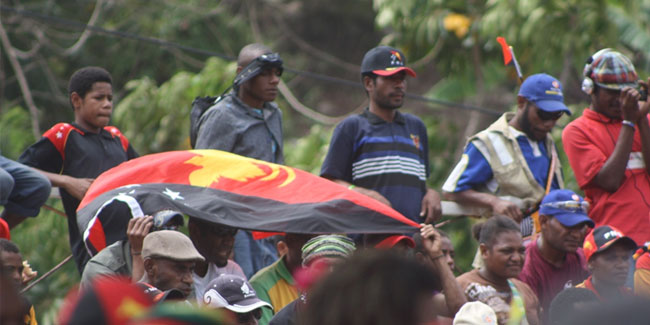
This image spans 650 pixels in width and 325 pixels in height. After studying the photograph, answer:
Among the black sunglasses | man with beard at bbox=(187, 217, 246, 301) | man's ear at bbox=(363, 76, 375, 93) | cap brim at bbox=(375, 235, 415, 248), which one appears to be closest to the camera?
man with beard at bbox=(187, 217, 246, 301)

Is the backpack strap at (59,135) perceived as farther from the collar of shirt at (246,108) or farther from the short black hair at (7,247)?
the short black hair at (7,247)

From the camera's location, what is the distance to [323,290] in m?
2.50

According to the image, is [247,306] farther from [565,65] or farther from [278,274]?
[565,65]

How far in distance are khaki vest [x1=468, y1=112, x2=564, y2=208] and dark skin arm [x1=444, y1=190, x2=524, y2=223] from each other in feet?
0.42

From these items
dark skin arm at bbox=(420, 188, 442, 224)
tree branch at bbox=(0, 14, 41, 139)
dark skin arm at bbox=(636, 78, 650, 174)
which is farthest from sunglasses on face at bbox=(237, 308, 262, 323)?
tree branch at bbox=(0, 14, 41, 139)

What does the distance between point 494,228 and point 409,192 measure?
68 cm

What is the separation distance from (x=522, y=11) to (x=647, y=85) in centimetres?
565

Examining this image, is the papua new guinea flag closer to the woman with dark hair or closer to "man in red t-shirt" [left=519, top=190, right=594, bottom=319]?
the woman with dark hair

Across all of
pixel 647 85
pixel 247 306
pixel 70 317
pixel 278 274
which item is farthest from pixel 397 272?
pixel 647 85

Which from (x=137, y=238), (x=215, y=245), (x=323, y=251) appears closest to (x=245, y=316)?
(x=323, y=251)

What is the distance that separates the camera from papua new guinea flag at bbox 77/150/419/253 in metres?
6.23

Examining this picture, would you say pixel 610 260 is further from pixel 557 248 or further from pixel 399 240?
pixel 399 240

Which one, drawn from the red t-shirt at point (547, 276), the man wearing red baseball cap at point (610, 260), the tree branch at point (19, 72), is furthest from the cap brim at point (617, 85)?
the tree branch at point (19, 72)

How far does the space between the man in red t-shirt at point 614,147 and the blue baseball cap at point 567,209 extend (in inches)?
9.5
